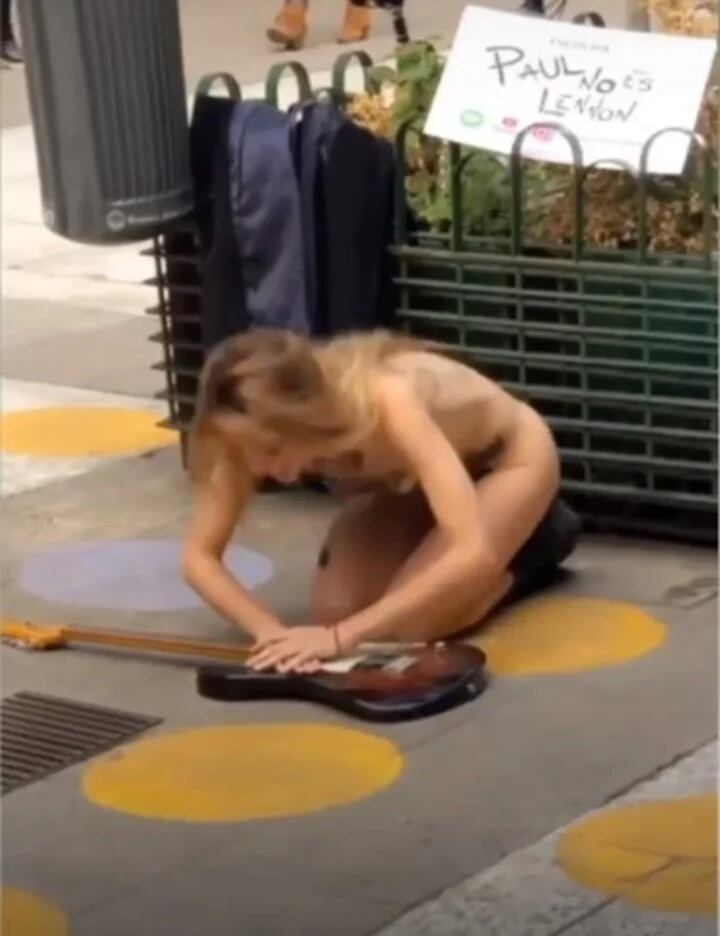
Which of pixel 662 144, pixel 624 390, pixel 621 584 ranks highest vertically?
pixel 662 144

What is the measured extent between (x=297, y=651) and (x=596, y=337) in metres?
1.12

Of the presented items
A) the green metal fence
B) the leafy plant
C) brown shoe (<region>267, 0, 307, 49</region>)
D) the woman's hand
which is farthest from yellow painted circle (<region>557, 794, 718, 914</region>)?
brown shoe (<region>267, 0, 307, 49</region>)

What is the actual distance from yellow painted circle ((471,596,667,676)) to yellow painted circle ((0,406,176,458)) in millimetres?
1681

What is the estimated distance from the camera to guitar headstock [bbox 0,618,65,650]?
4391mm

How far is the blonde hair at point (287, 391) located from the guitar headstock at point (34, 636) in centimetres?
53

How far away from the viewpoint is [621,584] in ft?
15.1

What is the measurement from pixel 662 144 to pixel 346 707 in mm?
1528

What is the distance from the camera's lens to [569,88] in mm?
4973

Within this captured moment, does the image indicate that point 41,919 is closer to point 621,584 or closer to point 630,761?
point 630,761

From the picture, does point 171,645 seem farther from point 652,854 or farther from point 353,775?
point 652,854

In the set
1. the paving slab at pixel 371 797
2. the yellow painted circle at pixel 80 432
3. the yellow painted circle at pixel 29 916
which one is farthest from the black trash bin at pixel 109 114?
the yellow painted circle at pixel 29 916

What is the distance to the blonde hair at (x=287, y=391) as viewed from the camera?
397 cm

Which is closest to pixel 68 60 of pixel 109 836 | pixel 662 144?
pixel 662 144

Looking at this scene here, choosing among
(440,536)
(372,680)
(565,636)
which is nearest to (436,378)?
(440,536)
